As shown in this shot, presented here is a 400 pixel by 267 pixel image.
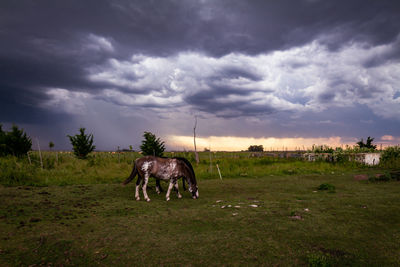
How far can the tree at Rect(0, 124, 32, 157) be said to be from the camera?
29.7m

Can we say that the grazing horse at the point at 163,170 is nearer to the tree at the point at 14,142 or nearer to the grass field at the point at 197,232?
the grass field at the point at 197,232

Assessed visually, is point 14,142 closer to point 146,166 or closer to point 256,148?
point 146,166

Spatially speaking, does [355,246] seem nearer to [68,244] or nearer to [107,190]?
[68,244]

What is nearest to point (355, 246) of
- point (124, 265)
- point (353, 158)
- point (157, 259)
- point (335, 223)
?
point (335, 223)

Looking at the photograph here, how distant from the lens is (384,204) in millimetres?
9336

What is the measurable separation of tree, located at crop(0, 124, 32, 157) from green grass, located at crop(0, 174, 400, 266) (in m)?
24.7

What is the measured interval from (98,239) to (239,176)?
16199mm

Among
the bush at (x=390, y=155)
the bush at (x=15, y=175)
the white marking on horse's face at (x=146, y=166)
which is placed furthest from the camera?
the bush at (x=390, y=155)

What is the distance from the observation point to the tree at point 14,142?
29656 millimetres

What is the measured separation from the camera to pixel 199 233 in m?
6.50

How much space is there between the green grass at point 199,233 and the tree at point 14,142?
81.2 ft

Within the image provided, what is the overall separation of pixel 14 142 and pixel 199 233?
3347cm

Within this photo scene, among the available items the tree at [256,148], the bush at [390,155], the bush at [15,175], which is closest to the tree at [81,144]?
the bush at [15,175]

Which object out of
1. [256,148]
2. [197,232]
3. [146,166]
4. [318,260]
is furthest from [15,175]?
[256,148]
